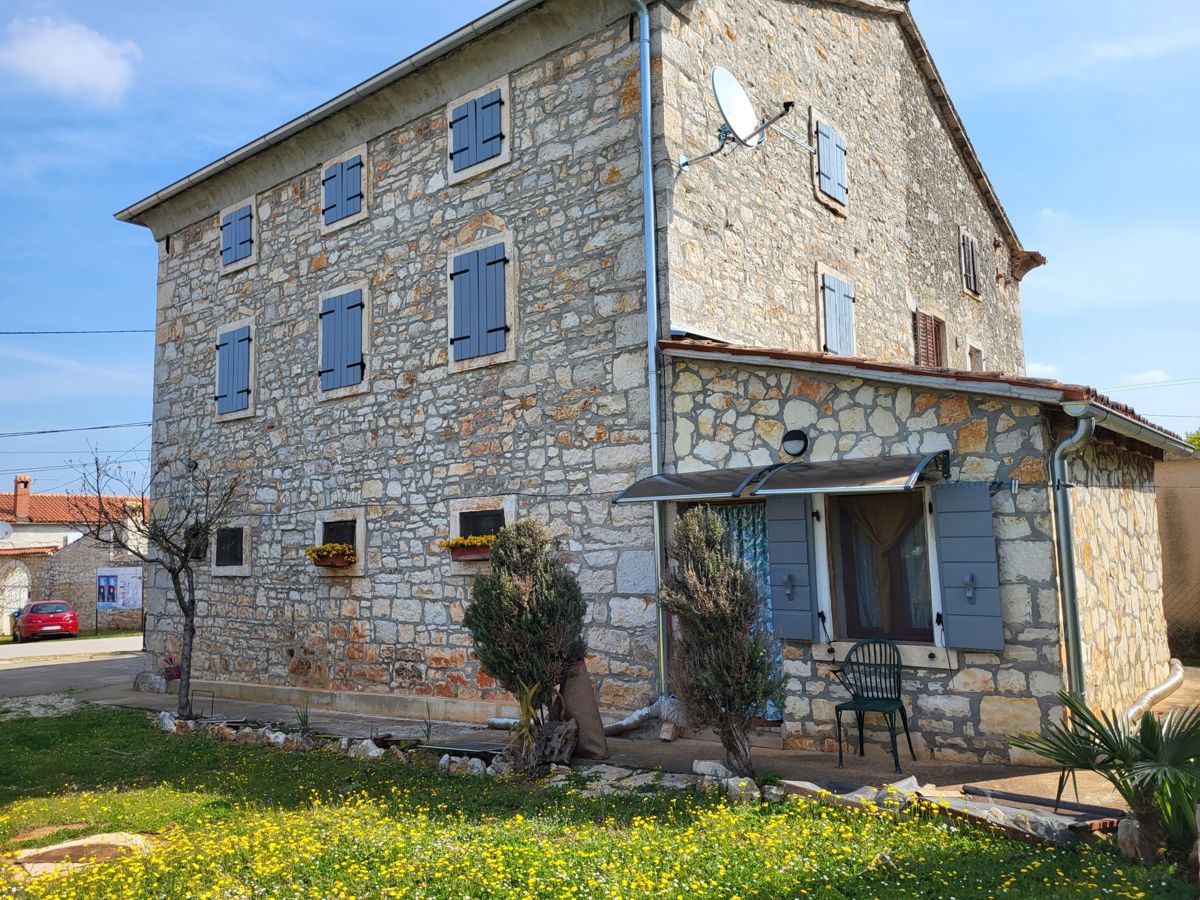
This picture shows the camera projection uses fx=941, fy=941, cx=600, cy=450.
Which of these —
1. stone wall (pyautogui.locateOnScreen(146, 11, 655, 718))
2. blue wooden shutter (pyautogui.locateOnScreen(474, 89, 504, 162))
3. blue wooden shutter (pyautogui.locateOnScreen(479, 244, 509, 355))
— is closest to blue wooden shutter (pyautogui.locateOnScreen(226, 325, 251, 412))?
stone wall (pyautogui.locateOnScreen(146, 11, 655, 718))

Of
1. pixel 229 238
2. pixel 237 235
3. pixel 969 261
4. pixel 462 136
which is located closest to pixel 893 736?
pixel 462 136

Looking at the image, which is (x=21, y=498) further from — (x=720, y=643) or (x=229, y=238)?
(x=720, y=643)

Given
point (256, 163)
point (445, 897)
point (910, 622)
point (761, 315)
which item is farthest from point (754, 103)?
point (445, 897)

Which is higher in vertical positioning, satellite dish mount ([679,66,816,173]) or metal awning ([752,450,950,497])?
satellite dish mount ([679,66,816,173])

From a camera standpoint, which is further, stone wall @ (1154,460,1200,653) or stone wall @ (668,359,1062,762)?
stone wall @ (1154,460,1200,653)

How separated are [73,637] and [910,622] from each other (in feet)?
83.5

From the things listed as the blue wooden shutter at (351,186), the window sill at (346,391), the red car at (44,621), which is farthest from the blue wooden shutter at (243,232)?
the red car at (44,621)

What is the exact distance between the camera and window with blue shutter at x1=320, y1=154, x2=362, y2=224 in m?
11.2

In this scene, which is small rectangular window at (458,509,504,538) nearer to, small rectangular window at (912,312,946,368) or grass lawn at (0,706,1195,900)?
grass lawn at (0,706,1195,900)

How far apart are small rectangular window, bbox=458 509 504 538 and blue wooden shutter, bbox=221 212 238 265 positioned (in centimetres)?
584

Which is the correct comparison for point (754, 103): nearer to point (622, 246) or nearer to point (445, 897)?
point (622, 246)

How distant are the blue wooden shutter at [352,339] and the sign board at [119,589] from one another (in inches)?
811

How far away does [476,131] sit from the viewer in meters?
9.97

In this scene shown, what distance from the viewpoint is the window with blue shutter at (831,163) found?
35.5ft
